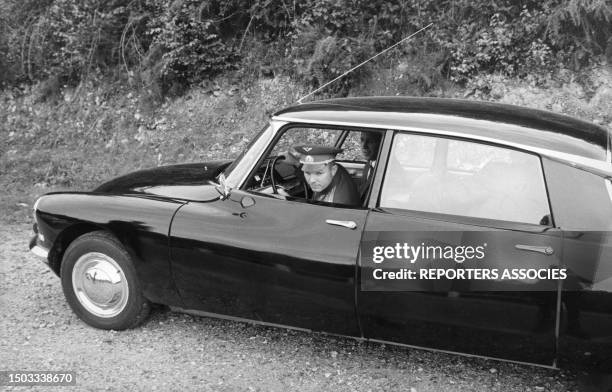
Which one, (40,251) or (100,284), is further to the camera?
(40,251)

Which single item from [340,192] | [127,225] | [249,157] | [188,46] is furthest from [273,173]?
→ [188,46]

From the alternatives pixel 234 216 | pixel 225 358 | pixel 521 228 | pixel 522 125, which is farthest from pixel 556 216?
pixel 225 358

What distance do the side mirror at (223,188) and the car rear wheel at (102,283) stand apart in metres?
0.76

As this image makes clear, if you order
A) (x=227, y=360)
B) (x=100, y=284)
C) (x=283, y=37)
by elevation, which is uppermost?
(x=283, y=37)

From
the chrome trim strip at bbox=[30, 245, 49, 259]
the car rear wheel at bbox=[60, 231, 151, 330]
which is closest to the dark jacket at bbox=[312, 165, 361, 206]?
the car rear wheel at bbox=[60, 231, 151, 330]

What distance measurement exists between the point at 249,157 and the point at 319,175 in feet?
1.52

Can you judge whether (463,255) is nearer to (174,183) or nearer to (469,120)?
(469,120)

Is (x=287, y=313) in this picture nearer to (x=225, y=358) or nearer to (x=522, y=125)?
(x=225, y=358)

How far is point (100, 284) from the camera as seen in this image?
4137mm

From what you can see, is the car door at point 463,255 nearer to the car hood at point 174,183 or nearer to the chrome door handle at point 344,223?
the chrome door handle at point 344,223

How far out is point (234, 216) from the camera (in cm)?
372

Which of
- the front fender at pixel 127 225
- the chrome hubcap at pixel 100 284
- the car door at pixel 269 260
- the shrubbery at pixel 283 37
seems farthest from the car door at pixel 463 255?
the shrubbery at pixel 283 37

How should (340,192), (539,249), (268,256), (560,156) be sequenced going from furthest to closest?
(340,192)
(268,256)
(560,156)
(539,249)

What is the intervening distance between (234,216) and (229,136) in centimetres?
514
